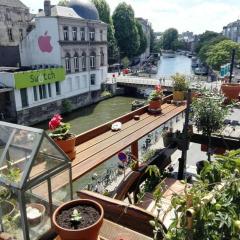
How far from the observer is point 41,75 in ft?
103

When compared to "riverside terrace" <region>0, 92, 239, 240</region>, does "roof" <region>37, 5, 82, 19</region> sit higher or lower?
higher

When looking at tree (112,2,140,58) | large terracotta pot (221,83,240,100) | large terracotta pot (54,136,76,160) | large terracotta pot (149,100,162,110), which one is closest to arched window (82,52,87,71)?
tree (112,2,140,58)

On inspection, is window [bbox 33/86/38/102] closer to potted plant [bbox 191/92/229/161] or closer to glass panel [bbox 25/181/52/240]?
potted plant [bbox 191/92/229/161]

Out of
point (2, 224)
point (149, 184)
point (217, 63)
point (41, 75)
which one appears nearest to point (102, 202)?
point (2, 224)

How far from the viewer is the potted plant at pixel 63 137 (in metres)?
6.12

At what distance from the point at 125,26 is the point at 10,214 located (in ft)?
195

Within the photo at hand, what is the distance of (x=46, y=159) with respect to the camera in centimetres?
406

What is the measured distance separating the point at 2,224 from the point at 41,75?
28.6 m

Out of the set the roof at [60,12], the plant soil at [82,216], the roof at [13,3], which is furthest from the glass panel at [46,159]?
the roof at [13,3]

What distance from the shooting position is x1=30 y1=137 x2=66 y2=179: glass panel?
3.85 metres

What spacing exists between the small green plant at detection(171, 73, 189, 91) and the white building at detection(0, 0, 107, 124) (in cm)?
2076

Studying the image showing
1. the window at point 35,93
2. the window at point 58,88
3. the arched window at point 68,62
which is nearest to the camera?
the window at point 35,93

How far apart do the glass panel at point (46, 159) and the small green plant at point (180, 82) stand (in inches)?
304

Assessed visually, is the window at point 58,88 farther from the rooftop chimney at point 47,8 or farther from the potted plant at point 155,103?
the potted plant at point 155,103
